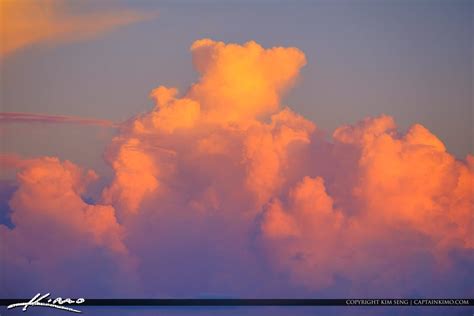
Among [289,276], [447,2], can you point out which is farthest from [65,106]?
[447,2]

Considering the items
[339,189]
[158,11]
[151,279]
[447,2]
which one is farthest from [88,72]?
[447,2]

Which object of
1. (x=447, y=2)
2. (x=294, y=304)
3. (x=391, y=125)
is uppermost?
(x=447, y=2)

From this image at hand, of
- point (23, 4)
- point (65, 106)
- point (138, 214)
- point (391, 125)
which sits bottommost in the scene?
point (138, 214)

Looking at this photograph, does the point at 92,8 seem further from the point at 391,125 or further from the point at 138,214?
the point at 391,125

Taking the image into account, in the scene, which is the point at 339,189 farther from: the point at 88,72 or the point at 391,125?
the point at 88,72

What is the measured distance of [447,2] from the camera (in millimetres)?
5703

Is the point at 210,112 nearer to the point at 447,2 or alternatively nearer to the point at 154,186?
the point at 154,186

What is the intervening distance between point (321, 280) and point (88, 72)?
2.56m

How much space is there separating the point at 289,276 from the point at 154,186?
1.32 meters

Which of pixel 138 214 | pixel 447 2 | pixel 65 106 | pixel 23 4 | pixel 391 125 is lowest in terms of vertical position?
pixel 138 214

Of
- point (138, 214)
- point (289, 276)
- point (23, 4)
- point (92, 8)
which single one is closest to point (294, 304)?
point (289, 276)

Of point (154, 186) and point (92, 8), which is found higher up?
point (92, 8)

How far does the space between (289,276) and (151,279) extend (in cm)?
Answer: 112

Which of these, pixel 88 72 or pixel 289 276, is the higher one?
pixel 88 72
